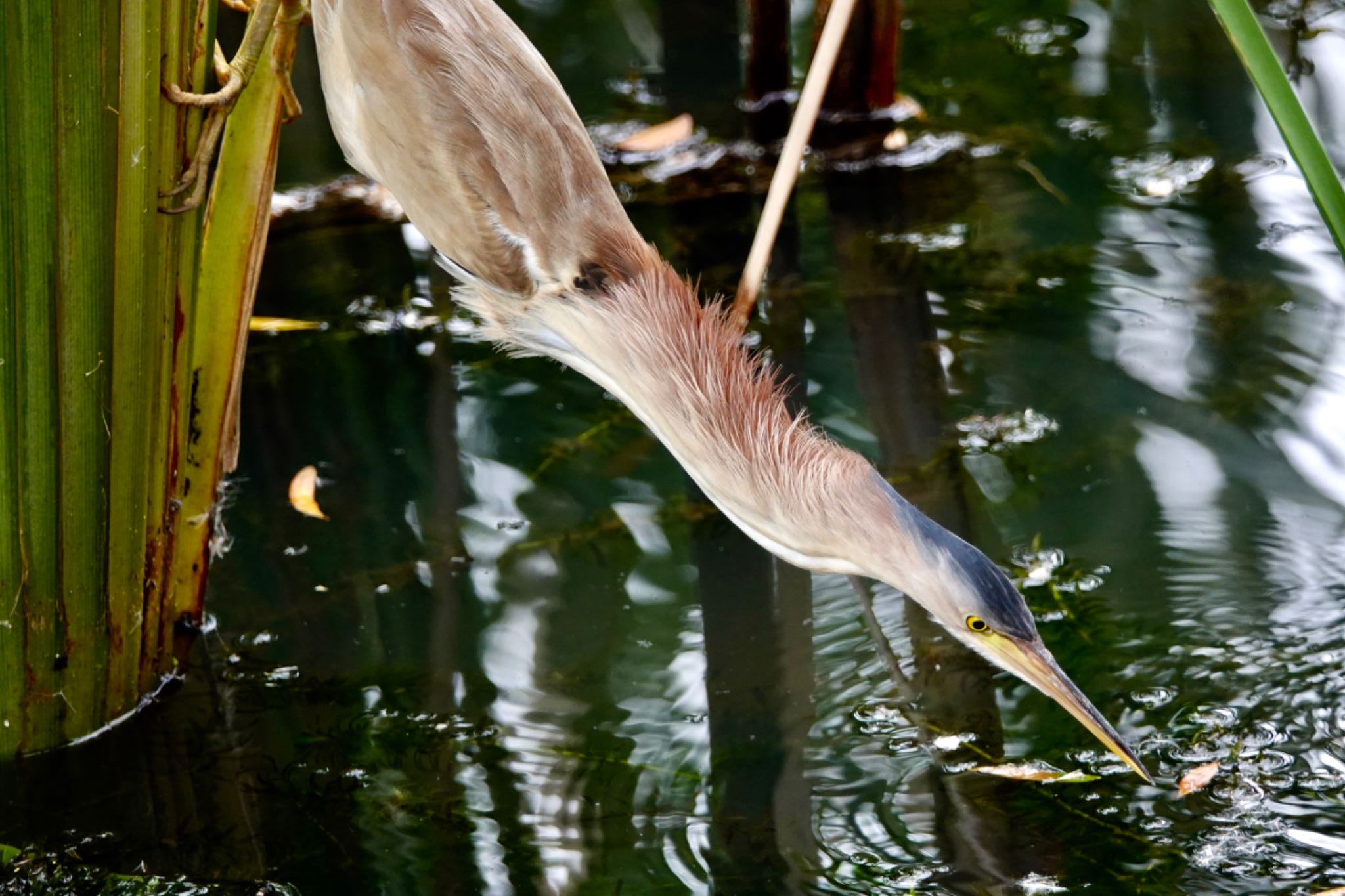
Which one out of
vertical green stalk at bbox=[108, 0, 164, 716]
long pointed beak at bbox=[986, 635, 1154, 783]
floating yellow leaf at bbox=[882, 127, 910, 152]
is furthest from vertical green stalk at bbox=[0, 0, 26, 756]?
floating yellow leaf at bbox=[882, 127, 910, 152]

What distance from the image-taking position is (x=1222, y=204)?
3.55m

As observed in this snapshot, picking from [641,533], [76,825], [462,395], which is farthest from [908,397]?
[76,825]

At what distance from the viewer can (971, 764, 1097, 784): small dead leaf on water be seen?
2.12m

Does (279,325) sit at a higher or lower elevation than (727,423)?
higher

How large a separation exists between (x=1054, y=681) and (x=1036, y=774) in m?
0.31

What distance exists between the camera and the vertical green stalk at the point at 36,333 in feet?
5.51

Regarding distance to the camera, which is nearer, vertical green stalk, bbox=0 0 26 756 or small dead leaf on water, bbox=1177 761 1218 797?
vertical green stalk, bbox=0 0 26 756

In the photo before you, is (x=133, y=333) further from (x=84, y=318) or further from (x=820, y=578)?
(x=820, y=578)

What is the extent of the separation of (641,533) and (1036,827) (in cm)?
97

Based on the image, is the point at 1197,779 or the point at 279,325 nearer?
the point at 1197,779

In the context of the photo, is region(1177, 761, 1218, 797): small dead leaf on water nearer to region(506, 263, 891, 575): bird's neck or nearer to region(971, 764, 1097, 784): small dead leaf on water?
region(971, 764, 1097, 784): small dead leaf on water

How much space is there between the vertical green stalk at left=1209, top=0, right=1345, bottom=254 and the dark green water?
1.01 m

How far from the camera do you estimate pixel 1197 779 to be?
210 centimetres

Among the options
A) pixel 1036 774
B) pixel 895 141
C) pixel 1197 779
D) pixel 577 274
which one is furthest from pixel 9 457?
pixel 895 141
